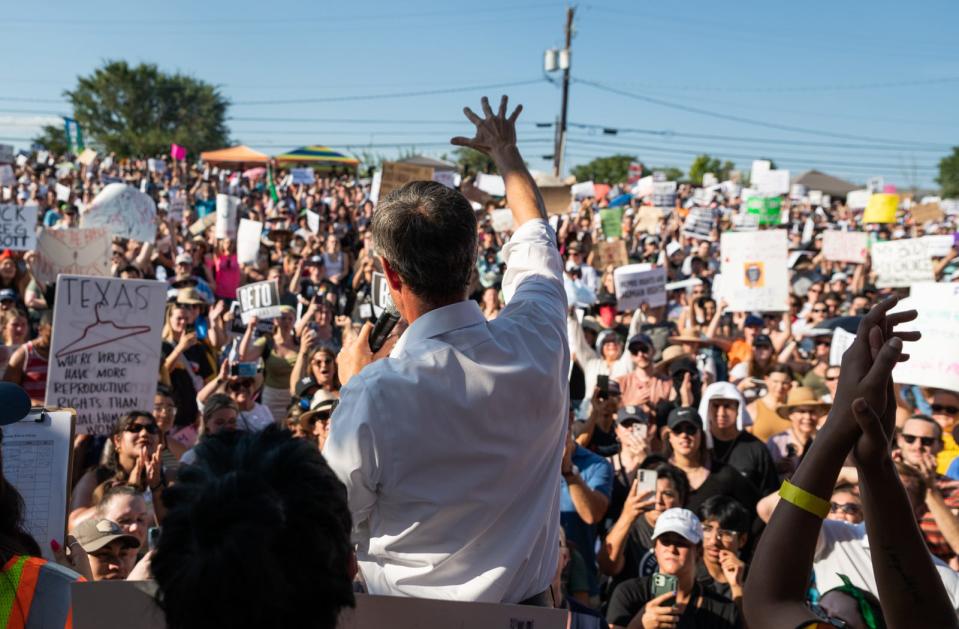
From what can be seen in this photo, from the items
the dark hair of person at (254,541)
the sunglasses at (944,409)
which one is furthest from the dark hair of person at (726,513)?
the dark hair of person at (254,541)

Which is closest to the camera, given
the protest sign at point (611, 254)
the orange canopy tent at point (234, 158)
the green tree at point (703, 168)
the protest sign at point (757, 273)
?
the protest sign at point (757, 273)

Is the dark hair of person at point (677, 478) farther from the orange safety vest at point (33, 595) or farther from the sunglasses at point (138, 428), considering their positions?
the orange safety vest at point (33, 595)

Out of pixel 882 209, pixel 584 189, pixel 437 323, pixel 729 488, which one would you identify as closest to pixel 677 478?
pixel 729 488

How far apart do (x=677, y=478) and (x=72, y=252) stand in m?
6.05

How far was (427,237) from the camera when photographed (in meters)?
1.85

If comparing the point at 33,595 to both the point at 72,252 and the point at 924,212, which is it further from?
the point at 924,212

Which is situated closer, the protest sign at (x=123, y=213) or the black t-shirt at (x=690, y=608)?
the black t-shirt at (x=690, y=608)

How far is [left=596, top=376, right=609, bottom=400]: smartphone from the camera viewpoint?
615 centimetres

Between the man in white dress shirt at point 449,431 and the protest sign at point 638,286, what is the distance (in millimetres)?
7779

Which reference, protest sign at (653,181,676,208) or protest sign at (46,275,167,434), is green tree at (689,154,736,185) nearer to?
protest sign at (653,181,676,208)

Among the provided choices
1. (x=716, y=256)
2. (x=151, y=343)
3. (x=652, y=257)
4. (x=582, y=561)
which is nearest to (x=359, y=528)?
(x=582, y=561)

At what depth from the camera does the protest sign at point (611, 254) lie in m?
12.8

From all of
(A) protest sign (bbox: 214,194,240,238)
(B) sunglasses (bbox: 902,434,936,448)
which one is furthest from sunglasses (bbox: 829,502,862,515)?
(A) protest sign (bbox: 214,194,240,238)

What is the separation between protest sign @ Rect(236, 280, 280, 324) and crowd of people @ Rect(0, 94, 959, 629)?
15 cm
